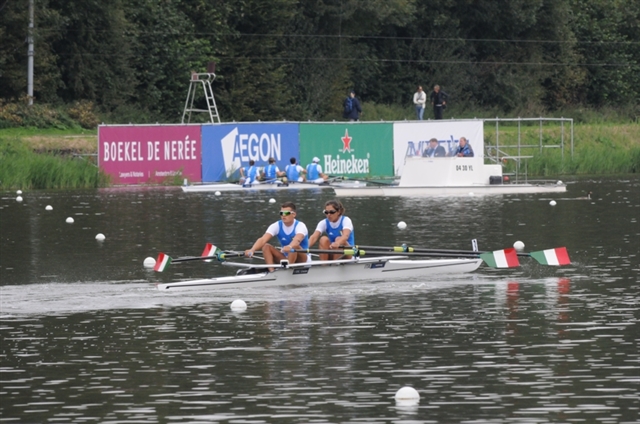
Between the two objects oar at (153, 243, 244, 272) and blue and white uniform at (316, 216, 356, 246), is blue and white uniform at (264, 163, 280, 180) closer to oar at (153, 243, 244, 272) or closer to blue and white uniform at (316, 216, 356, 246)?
oar at (153, 243, 244, 272)

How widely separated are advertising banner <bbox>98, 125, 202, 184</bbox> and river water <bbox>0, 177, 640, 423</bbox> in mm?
18754

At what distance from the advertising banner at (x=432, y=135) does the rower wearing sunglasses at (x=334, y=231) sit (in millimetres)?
24697

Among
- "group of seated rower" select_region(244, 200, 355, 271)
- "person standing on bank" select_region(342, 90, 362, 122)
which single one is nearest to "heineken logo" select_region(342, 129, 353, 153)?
"person standing on bank" select_region(342, 90, 362, 122)

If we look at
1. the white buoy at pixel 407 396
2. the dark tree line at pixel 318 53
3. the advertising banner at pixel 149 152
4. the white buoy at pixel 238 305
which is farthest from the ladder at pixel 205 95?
the white buoy at pixel 407 396

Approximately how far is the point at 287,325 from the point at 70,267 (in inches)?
308

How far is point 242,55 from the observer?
68250mm

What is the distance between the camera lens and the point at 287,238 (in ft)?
70.9

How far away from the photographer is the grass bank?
45562 mm

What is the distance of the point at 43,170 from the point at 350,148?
11.2 m

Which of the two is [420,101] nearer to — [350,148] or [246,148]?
[350,148]

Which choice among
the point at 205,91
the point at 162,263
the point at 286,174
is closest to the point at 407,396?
the point at 162,263

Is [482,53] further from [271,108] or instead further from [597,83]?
[271,108]

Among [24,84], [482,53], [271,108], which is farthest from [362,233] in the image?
[482,53]

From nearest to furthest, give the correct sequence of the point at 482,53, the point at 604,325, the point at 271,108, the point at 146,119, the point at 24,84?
1. the point at 604,325
2. the point at 24,84
3. the point at 146,119
4. the point at 271,108
5. the point at 482,53
